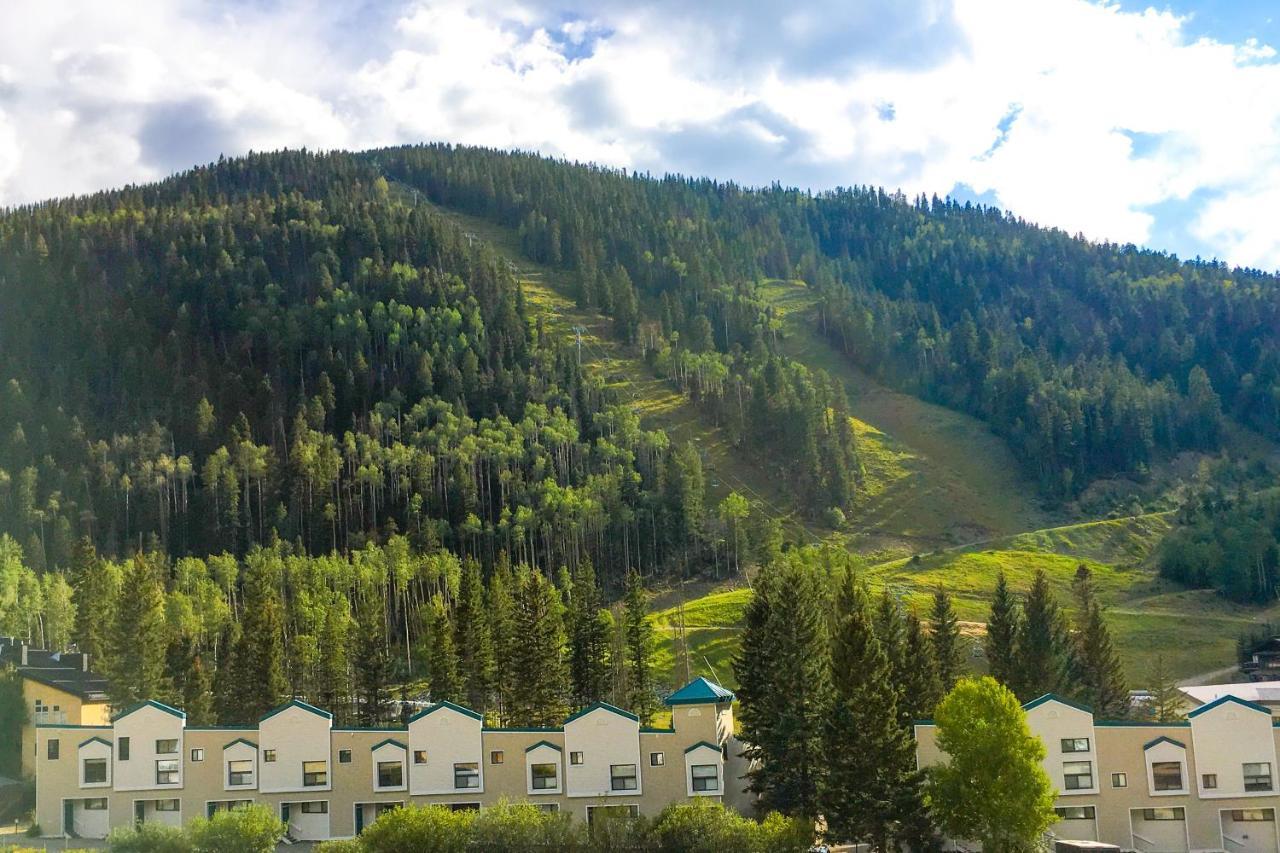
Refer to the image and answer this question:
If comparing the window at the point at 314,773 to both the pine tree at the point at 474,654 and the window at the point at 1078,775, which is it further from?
the window at the point at 1078,775

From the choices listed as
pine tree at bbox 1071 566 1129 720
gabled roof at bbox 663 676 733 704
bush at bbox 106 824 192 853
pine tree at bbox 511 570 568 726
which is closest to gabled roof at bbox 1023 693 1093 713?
gabled roof at bbox 663 676 733 704

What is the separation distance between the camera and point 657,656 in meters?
101

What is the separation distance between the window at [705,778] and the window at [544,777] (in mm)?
7077

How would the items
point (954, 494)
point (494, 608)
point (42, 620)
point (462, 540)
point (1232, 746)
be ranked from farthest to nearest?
point (954, 494) < point (462, 540) < point (42, 620) < point (494, 608) < point (1232, 746)

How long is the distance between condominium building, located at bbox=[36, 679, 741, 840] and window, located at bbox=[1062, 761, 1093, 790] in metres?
16.8

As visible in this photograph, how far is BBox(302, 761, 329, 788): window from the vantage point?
61.4 metres

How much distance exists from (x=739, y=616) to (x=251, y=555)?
178ft

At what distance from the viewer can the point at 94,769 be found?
206 ft

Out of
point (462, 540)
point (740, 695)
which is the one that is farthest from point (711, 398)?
point (740, 695)

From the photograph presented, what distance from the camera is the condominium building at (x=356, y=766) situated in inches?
2370

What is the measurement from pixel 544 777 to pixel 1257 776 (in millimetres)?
34563

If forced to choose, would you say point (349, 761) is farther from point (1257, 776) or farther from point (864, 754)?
point (1257, 776)

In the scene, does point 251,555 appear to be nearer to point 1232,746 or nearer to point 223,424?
point 223,424

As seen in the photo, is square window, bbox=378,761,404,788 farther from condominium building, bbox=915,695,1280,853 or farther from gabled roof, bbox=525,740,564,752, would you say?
condominium building, bbox=915,695,1280,853
